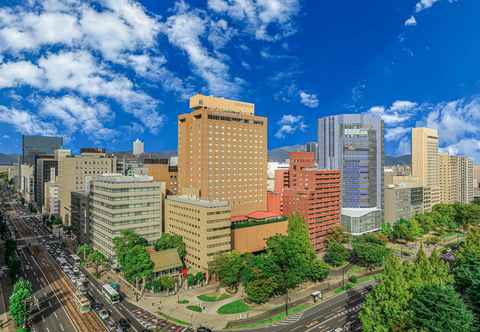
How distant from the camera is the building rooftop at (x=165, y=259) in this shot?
99856mm

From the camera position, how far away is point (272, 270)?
90.8m

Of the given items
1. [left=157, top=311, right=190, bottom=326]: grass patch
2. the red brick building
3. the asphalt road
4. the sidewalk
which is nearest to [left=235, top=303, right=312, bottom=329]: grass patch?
the asphalt road

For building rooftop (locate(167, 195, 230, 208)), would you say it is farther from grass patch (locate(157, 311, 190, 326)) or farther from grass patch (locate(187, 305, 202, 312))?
grass patch (locate(157, 311, 190, 326))

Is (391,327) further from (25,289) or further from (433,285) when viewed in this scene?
(25,289)

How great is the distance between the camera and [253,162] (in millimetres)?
165875

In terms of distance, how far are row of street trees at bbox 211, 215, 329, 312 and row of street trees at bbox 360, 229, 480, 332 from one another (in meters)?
31.0

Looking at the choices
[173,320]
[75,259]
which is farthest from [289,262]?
[75,259]

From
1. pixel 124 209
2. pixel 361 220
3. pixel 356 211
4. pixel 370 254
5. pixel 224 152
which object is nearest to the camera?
pixel 370 254

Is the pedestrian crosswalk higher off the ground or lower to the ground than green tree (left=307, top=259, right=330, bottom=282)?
lower

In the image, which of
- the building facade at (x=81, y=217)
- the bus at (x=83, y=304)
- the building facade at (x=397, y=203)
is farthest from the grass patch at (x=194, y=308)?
the building facade at (x=397, y=203)

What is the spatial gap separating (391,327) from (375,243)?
8176cm

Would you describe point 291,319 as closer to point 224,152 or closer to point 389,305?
point 389,305

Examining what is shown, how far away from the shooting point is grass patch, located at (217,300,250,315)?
271 ft

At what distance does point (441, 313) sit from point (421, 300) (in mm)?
3995
